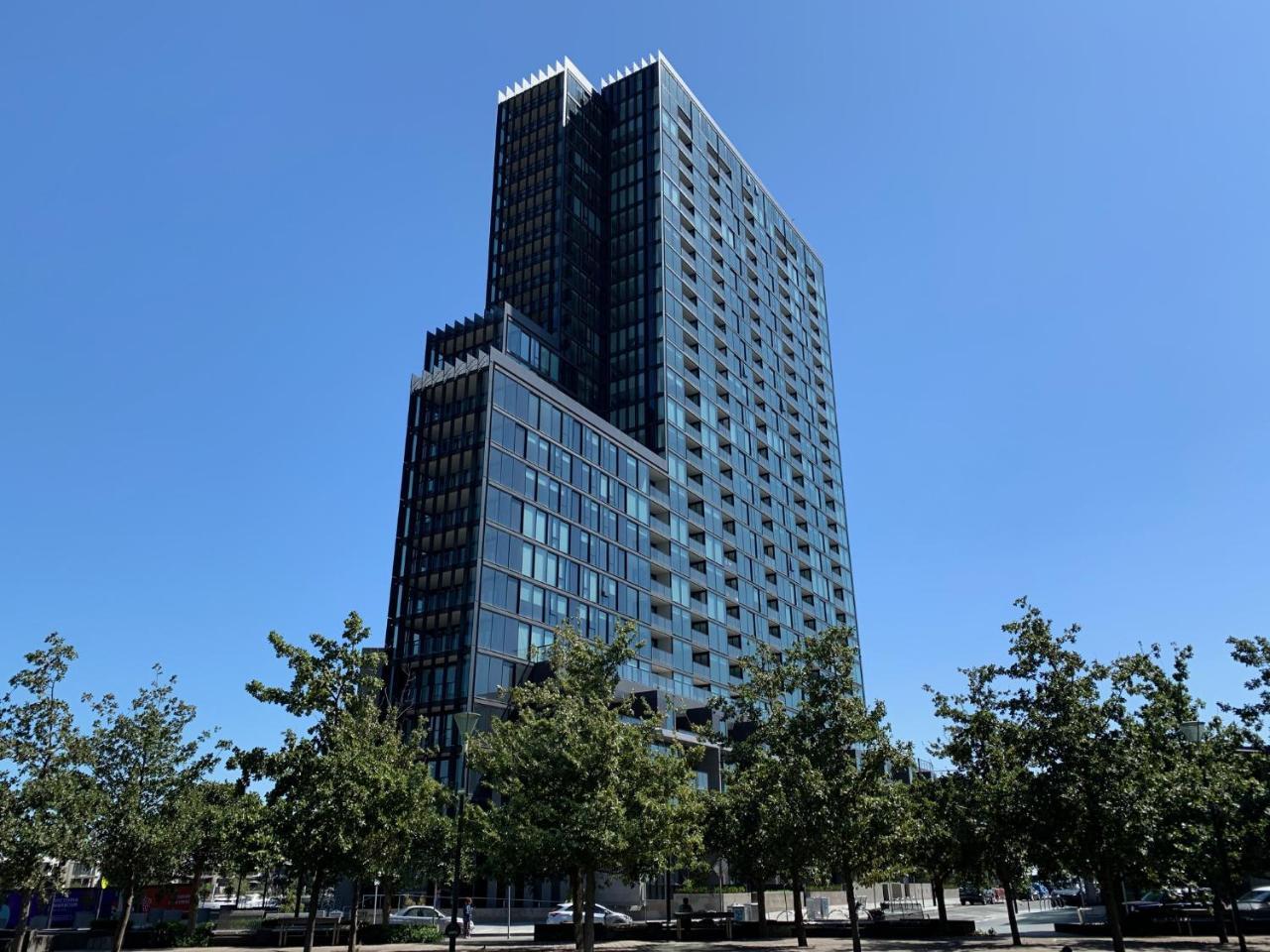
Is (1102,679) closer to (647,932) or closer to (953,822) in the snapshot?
(953,822)

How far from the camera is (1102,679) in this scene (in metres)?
28.7

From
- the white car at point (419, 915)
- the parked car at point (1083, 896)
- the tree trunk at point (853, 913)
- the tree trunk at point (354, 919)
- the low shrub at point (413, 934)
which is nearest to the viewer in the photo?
the tree trunk at point (853, 913)

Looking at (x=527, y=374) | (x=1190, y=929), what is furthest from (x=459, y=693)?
(x=1190, y=929)

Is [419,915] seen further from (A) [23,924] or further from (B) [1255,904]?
(B) [1255,904]

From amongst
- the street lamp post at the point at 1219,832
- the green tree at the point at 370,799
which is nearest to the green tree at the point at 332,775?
the green tree at the point at 370,799

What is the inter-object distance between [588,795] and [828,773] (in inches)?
315

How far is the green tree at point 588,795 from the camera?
89.1ft

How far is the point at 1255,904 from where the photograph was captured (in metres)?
49.3

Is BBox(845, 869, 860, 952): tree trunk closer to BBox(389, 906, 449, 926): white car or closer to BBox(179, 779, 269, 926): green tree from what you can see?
BBox(179, 779, 269, 926): green tree

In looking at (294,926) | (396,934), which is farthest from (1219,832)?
(294,926)

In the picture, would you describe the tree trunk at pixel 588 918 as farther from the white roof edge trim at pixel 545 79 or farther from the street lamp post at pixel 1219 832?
the white roof edge trim at pixel 545 79

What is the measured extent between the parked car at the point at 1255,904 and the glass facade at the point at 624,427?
33.6 metres

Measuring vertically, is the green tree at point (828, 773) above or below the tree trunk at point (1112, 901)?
above

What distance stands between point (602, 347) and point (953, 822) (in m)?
70.3
